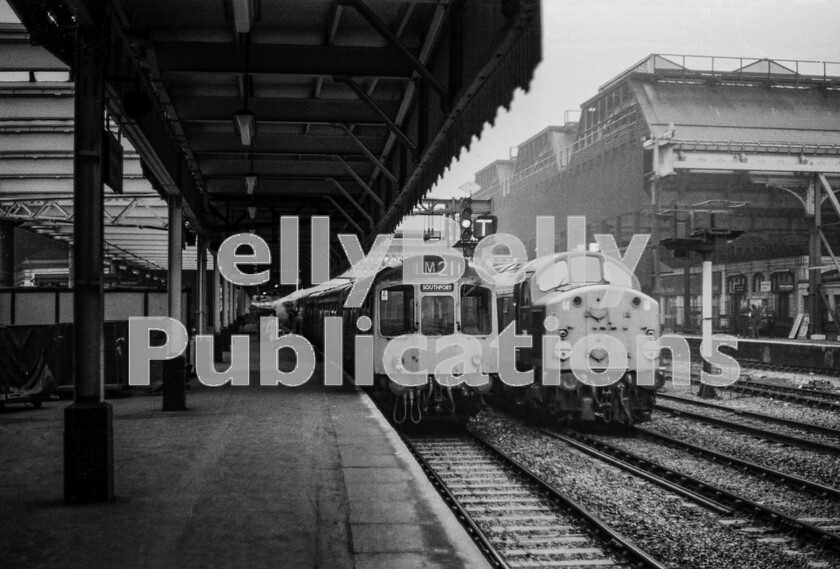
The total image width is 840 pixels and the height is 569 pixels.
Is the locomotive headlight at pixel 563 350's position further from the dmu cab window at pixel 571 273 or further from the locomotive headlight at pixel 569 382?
the dmu cab window at pixel 571 273

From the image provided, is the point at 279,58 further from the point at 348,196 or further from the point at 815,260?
the point at 815,260

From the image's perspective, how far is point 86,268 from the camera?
741cm

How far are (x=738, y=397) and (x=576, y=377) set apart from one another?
717cm

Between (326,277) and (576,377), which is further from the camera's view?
(326,277)

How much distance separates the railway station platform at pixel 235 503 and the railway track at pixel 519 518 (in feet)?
2.37

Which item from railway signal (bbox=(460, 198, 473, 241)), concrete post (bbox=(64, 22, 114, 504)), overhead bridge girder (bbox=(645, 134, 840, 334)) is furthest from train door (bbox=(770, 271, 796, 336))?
concrete post (bbox=(64, 22, 114, 504))

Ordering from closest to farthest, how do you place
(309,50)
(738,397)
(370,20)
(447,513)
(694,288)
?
1. (447,513)
2. (370,20)
3. (309,50)
4. (738,397)
5. (694,288)

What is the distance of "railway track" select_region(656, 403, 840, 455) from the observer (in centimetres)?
1182

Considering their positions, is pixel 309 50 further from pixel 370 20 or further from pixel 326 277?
pixel 326 277

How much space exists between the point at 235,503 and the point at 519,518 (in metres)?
2.96

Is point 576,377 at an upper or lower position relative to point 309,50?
lower

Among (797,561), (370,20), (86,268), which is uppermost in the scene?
(370,20)

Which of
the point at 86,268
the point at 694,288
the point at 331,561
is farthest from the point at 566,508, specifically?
the point at 694,288

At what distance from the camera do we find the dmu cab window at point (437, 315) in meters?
13.7
